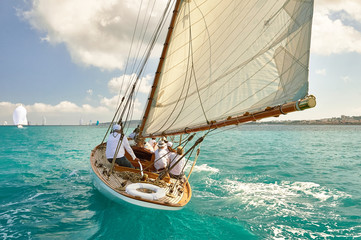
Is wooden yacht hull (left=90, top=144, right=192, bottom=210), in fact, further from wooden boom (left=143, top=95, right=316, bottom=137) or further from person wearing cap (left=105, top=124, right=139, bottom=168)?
wooden boom (left=143, top=95, right=316, bottom=137)

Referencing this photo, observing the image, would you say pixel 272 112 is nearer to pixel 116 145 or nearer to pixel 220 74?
pixel 220 74

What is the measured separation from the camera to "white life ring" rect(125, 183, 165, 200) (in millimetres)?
6230

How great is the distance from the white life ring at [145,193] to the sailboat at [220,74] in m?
0.01

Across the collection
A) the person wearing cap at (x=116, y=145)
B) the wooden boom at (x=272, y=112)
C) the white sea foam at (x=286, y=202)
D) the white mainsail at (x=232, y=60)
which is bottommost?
the white sea foam at (x=286, y=202)

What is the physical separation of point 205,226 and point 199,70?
525cm

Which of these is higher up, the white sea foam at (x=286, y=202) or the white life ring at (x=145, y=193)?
the white life ring at (x=145, y=193)

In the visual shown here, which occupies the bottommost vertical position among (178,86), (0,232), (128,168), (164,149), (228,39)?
(0,232)

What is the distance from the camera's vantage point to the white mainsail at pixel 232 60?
6023 millimetres

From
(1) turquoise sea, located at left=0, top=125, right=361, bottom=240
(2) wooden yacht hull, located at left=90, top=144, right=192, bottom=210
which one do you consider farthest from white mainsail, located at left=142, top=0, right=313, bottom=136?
(1) turquoise sea, located at left=0, top=125, right=361, bottom=240

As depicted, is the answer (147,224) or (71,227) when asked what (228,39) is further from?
(71,227)

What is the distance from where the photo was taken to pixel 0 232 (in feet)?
21.4

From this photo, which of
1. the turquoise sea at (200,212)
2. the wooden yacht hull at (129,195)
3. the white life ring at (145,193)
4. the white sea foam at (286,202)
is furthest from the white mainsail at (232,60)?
the white sea foam at (286,202)

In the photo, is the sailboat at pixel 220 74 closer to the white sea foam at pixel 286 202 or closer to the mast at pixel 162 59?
the mast at pixel 162 59

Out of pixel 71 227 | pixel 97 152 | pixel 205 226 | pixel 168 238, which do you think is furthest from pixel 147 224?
pixel 97 152
